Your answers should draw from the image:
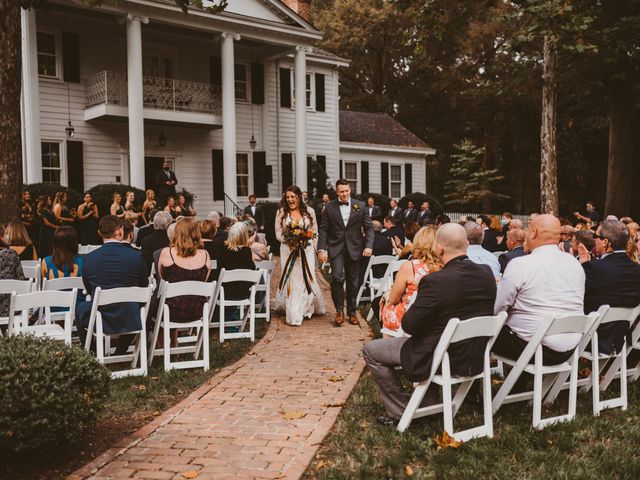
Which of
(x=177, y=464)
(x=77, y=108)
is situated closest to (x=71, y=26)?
(x=77, y=108)

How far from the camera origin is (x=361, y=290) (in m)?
11.8

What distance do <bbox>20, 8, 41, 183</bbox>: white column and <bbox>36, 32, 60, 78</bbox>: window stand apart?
4.32ft

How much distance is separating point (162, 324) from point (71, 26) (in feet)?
54.8

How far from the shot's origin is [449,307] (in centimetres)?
496

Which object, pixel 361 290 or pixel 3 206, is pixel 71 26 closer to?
pixel 3 206

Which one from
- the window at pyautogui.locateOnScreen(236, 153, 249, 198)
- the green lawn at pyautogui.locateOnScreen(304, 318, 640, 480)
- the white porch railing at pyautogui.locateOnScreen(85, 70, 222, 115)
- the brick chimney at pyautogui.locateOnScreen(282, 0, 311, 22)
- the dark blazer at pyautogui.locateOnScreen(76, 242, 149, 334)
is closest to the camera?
the green lawn at pyautogui.locateOnScreen(304, 318, 640, 480)

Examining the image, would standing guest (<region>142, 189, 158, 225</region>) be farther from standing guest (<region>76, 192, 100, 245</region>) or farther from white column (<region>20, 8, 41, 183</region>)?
white column (<region>20, 8, 41, 183</region>)

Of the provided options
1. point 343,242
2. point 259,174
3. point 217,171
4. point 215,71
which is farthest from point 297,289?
point 215,71

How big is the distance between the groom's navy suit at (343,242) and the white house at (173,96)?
33.0ft

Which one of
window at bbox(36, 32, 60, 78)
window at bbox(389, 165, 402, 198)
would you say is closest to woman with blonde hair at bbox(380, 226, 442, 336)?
window at bbox(36, 32, 60, 78)

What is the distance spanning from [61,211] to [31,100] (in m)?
5.81

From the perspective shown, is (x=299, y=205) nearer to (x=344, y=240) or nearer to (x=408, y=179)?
(x=344, y=240)

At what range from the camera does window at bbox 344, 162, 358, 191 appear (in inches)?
1222

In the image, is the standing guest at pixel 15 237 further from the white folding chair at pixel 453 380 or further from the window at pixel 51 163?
the window at pixel 51 163
